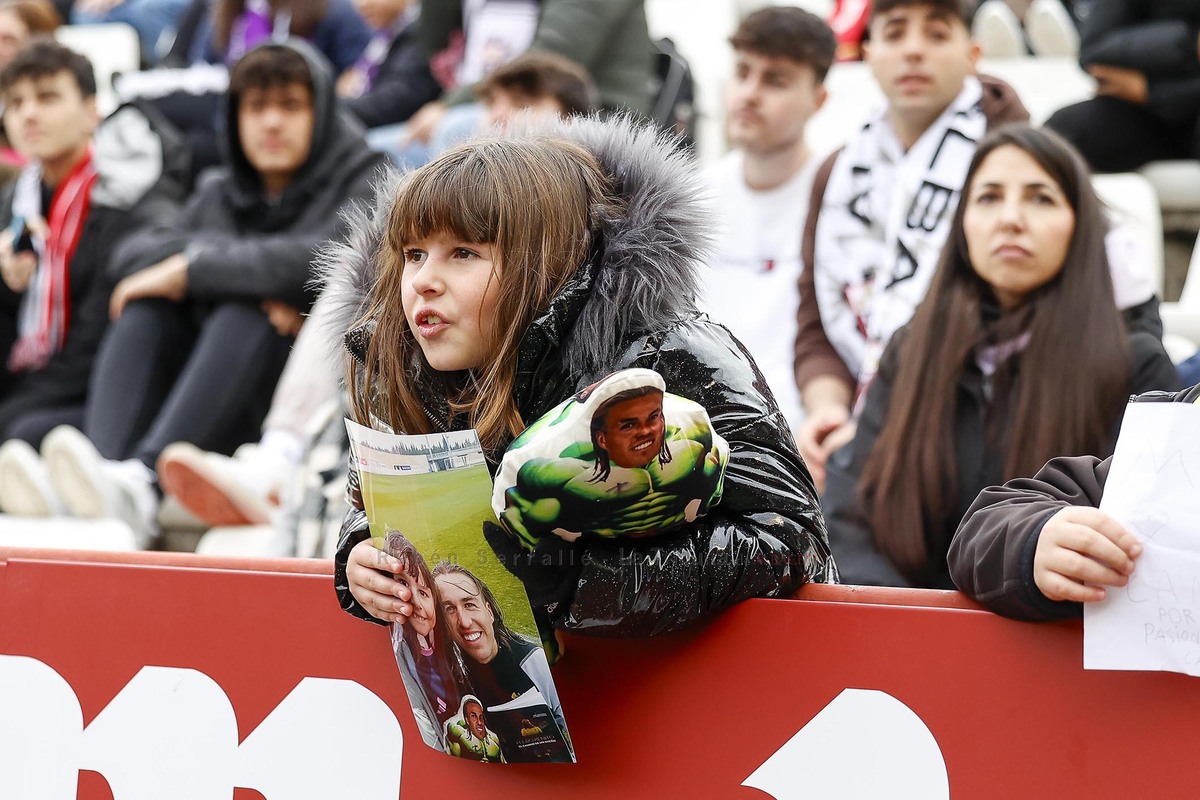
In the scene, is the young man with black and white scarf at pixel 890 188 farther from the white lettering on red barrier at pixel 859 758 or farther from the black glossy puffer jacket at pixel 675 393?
the white lettering on red barrier at pixel 859 758

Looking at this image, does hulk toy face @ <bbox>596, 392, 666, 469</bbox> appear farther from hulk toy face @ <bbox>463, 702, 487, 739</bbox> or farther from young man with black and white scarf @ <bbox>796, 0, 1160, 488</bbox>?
young man with black and white scarf @ <bbox>796, 0, 1160, 488</bbox>

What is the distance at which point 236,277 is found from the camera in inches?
174

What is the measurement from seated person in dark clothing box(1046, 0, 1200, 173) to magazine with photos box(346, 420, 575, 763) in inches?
137

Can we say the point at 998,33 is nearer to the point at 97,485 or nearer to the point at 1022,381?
the point at 1022,381

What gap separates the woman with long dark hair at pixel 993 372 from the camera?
2713 millimetres

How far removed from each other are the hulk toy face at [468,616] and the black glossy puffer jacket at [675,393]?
0.06 m

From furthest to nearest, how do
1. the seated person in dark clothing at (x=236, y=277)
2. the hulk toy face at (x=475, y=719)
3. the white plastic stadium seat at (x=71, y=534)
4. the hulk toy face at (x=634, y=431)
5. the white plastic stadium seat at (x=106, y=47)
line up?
the white plastic stadium seat at (x=106, y=47) → the seated person in dark clothing at (x=236, y=277) → the white plastic stadium seat at (x=71, y=534) → the hulk toy face at (x=475, y=719) → the hulk toy face at (x=634, y=431)

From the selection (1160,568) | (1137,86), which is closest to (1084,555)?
(1160,568)

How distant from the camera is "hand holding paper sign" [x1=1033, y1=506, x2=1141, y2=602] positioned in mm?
1432

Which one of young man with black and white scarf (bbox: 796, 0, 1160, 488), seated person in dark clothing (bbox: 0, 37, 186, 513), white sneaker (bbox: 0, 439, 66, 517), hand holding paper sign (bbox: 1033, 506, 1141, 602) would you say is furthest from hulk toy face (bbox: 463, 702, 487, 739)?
seated person in dark clothing (bbox: 0, 37, 186, 513)

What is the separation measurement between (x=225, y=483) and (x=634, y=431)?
2.63m

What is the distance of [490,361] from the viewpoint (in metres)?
1.73

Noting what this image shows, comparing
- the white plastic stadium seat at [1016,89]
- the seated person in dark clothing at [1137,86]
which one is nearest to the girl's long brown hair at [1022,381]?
the seated person in dark clothing at [1137,86]

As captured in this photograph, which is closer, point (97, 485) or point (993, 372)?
point (993, 372)
